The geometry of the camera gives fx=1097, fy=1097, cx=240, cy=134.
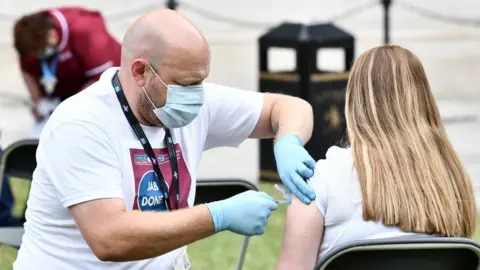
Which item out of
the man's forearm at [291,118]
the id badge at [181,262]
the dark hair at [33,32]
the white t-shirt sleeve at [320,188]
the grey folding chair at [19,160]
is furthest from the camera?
the dark hair at [33,32]

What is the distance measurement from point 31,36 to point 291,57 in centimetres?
689

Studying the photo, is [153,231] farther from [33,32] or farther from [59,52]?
[59,52]

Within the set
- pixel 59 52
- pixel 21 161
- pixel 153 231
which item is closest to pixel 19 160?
pixel 21 161

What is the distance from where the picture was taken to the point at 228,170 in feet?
26.2

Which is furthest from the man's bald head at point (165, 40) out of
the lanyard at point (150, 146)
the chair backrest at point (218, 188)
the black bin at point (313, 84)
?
the black bin at point (313, 84)

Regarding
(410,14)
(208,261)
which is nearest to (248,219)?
(208,261)

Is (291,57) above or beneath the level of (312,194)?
beneath

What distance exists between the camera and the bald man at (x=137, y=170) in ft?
9.41

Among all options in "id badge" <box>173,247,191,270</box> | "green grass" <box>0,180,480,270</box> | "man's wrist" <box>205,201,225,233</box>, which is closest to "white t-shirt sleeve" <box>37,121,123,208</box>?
"man's wrist" <box>205,201,225,233</box>

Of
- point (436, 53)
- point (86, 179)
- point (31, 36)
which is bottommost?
point (436, 53)

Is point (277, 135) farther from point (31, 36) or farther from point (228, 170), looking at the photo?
point (228, 170)

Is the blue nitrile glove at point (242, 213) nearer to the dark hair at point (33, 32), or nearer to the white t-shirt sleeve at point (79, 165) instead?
the white t-shirt sleeve at point (79, 165)

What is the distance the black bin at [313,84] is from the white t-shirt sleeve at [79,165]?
15.4 feet

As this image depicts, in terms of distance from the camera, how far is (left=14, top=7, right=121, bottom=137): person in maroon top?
6.58m
